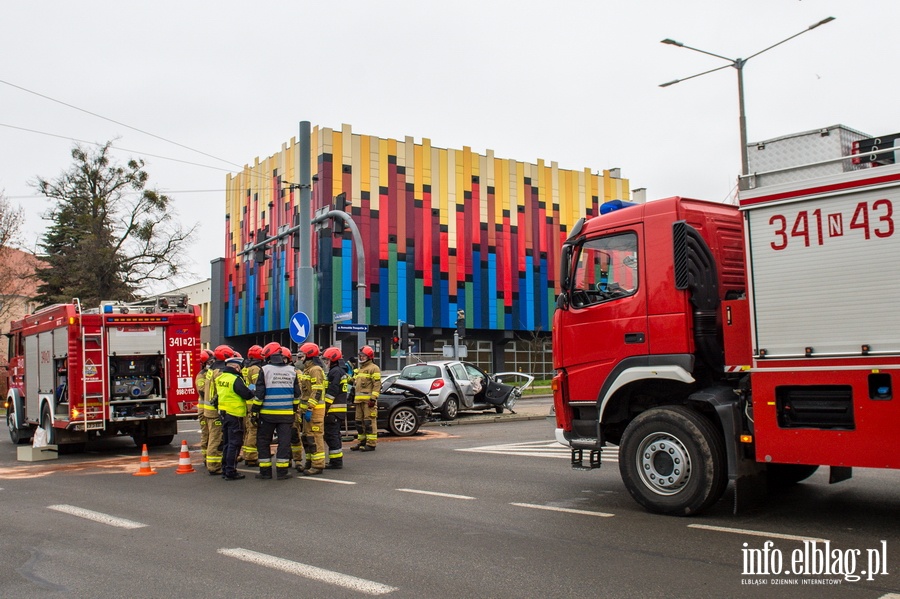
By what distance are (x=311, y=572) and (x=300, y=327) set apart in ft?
41.2

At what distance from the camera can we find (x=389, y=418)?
16.9 meters

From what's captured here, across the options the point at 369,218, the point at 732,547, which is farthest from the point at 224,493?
the point at 369,218

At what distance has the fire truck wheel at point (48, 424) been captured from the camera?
48.7 feet

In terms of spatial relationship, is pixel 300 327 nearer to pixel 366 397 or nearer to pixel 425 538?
pixel 366 397

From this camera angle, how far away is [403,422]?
56.2 ft

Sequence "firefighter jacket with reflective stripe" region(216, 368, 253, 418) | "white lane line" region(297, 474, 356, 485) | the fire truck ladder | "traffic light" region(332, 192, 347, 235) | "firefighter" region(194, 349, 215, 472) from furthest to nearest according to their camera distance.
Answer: "traffic light" region(332, 192, 347, 235) < the fire truck ladder < "firefighter" region(194, 349, 215, 472) < "firefighter jacket with reflective stripe" region(216, 368, 253, 418) < "white lane line" region(297, 474, 356, 485)

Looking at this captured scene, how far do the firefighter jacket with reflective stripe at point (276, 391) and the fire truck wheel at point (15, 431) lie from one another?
9337 mm

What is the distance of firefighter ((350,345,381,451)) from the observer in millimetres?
13711

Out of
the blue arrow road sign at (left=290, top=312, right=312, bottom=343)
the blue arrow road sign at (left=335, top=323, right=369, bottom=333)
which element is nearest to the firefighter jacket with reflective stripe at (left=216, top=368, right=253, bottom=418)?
the blue arrow road sign at (left=290, top=312, right=312, bottom=343)

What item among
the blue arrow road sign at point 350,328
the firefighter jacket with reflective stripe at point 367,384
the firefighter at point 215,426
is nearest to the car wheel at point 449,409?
the blue arrow road sign at point 350,328

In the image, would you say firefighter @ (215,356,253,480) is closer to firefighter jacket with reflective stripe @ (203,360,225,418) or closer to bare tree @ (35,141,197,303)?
firefighter jacket with reflective stripe @ (203,360,225,418)

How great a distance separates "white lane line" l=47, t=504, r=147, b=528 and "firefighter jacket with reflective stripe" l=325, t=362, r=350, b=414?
4034 mm

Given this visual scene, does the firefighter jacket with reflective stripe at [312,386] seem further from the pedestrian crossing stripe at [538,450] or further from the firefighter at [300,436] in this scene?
the pedestrian crossing stripe at [538,450]

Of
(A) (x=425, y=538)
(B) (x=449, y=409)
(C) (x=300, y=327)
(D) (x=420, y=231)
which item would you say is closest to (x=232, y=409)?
(A) (x=425, y=538)
